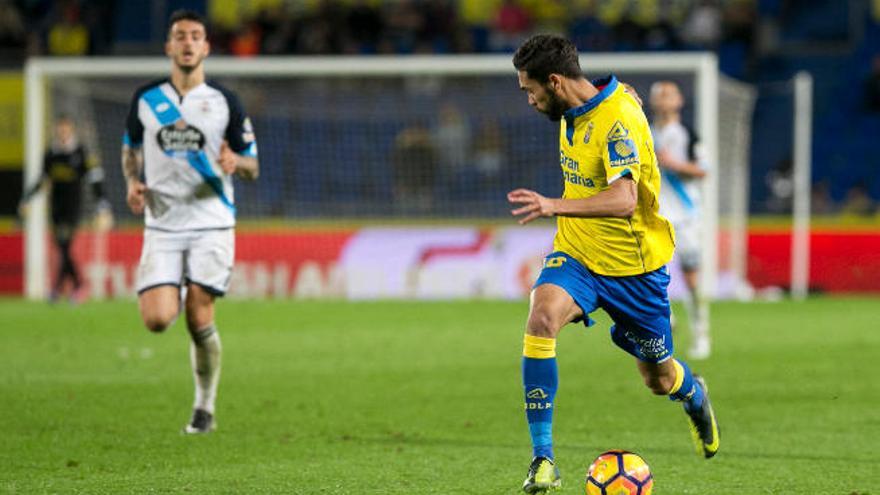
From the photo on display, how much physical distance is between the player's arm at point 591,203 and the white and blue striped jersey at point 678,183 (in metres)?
6.64

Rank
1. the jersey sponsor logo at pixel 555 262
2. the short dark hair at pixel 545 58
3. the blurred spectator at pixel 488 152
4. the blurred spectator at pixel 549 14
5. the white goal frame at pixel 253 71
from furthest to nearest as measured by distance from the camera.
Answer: the blurred spectator at pixel 549 14 < the blurred spectator at pixel 488 152 < the white goal frame at pixel 253 71 < the jersey sponsor logo at pixel 555 262 < the short dark hair at pixel 545 58

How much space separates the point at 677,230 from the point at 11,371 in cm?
569

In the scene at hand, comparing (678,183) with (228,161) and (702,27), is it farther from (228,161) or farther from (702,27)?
(702,27)

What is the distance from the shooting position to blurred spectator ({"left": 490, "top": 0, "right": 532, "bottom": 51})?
26.0m

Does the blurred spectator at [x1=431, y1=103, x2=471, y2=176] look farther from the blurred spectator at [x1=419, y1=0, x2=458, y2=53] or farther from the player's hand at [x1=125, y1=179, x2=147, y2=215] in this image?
the player's hand at [x1=125, y1=179, x2=147, y2=215]

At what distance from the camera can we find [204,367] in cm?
879

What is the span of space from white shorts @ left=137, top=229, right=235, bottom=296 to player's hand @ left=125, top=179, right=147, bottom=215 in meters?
0.24

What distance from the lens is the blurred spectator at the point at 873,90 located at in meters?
24.5

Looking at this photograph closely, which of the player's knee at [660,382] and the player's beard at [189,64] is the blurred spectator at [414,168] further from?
the player's knee at [660,382]

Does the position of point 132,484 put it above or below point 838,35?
below

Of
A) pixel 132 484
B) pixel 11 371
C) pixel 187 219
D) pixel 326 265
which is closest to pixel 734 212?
pixel 326 265

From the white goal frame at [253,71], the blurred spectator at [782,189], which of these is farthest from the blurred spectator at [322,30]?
the blurred spectator at [782,189]

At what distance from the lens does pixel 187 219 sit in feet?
28.8

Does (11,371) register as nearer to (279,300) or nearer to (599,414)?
(599,414)
